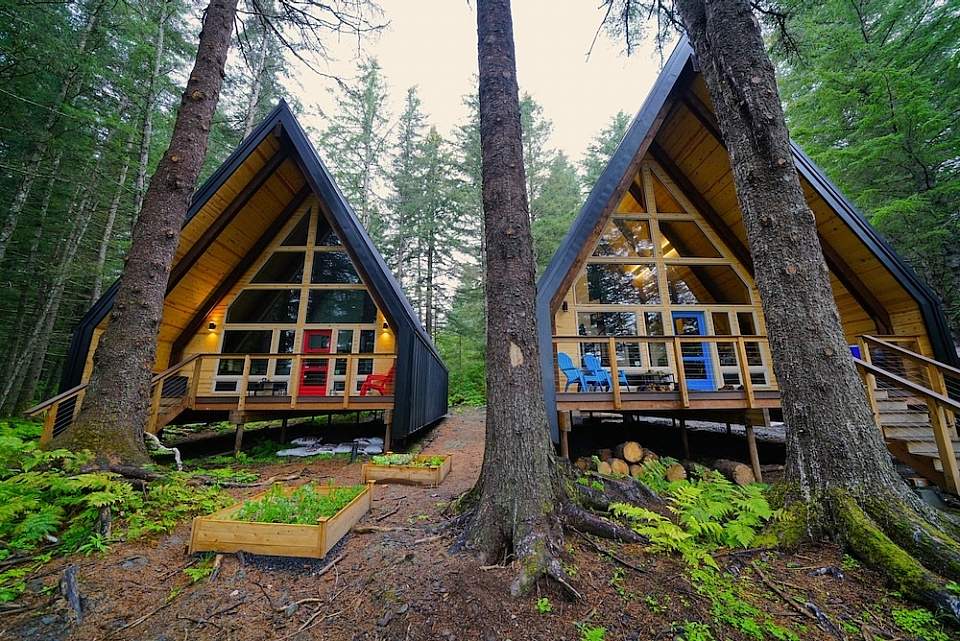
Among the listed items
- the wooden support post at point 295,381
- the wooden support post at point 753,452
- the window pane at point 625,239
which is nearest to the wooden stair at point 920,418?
the wooden support post at point 753,452

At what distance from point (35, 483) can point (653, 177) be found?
1006 centimetres

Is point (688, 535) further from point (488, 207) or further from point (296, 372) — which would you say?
point (296, 372)

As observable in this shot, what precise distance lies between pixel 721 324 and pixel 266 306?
10.4 meters

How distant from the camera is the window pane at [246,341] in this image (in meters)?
8.34

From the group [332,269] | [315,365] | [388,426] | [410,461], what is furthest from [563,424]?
[332,269]

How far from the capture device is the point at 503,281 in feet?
9.18

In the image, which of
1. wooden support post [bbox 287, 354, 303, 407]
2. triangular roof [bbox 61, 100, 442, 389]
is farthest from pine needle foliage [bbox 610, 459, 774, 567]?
wooden support post [bbox 287, 354, 303, 407]

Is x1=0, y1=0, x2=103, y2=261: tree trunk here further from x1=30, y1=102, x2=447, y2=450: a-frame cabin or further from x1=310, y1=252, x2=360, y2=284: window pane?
x1=310, y1=252, x2=360, y2=284: window pane

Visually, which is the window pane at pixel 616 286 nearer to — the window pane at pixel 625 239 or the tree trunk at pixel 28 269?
the window pane at pixel 625 239

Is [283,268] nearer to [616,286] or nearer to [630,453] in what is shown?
[616,286]

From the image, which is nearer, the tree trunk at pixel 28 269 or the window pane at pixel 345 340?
the window pane at pixel 345 340

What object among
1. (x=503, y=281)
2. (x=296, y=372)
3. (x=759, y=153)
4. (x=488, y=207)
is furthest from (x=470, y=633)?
(x=296, y=372)

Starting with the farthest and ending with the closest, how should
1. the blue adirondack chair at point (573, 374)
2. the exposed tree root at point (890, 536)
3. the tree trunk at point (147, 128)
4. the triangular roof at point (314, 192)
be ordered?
the tree trunk at point (147, 128), the triangular roof at point (314, 192), the blue adirondack chair at point (573, 374), the exposed tree root at point (890, 536)

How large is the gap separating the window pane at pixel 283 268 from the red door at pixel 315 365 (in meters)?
1.46
